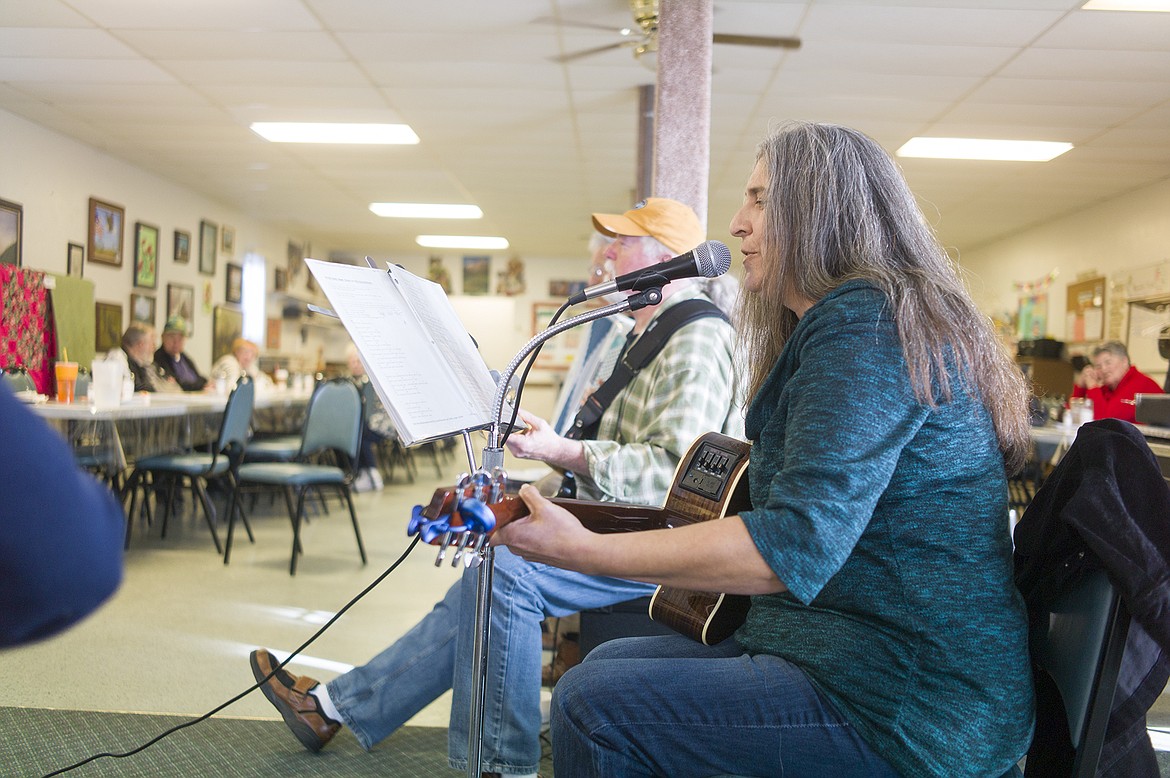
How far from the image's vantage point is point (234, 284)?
991 cm

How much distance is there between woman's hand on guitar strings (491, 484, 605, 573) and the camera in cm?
108

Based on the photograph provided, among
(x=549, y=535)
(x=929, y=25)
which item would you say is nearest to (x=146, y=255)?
(x=929, y=25)

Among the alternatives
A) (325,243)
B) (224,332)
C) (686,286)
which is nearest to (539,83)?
(686,286)

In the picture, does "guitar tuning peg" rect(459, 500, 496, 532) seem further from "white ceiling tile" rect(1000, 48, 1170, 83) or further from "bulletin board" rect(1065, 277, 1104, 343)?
"bulletin board" rect(1065, 277, 1104, 343)

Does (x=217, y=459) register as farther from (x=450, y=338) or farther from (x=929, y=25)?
(x=929, y=25)

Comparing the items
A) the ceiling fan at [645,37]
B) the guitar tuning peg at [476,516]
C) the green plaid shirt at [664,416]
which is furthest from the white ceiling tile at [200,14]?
the guitar tuning peg at [476,516]

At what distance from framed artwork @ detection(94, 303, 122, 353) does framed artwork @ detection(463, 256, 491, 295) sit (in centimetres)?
632

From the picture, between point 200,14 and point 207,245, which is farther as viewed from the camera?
point 207,245

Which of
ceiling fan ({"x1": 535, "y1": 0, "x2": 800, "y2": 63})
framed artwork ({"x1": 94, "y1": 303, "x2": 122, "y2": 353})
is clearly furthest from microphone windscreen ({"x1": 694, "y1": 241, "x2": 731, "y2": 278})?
framed artwork ({"x1": 94, "y1": 303, "x2": 122, "y2": 353})

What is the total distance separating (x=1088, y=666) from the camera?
1086mm

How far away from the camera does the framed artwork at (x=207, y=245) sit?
30.1 ft

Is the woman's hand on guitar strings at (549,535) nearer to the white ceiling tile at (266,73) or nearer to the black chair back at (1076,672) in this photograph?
the black chair back at (1076,672)

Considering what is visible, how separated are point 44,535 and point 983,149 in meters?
7.05

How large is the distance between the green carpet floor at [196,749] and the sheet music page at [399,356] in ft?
3.63
